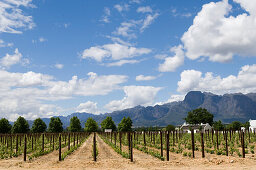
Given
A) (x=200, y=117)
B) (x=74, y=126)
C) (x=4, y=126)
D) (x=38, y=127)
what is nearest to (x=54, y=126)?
(x=38, y=127)

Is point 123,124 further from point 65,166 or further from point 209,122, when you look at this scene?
point 65,166

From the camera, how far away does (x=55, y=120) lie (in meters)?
120

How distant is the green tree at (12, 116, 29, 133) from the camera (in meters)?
102

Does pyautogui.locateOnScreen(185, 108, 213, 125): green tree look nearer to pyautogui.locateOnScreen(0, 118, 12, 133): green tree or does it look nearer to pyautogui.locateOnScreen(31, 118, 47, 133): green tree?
pyautogui.locateOnScreen(31, 118, 47, 133): green tree

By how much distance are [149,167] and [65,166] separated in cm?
599

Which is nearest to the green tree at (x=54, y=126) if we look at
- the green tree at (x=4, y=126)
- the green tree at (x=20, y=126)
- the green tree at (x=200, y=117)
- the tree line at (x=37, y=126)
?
the tree line at (x=37, y=126)

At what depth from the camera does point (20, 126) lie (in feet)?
334

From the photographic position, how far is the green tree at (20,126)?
101594mm

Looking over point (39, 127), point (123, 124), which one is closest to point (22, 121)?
point (39, 127)

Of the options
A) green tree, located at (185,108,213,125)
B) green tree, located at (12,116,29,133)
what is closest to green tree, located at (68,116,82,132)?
green tree, located at (12,116,29,133)

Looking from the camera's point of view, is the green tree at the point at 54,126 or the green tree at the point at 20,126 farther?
the green tree at the point at 54,126

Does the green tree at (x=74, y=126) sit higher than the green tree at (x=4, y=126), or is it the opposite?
the green tree at (x=4, y=126)

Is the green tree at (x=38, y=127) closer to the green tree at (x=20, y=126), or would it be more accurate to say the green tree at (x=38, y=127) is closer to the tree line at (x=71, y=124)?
the tree line at (x=71, y=124)

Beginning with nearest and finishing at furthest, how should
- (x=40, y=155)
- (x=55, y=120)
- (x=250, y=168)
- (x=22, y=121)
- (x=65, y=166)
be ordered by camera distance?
(x=250, y=168) → (x=65, y=166) → (x=40, y=155) → (x=22, y=121) → (x=55, y=120)
